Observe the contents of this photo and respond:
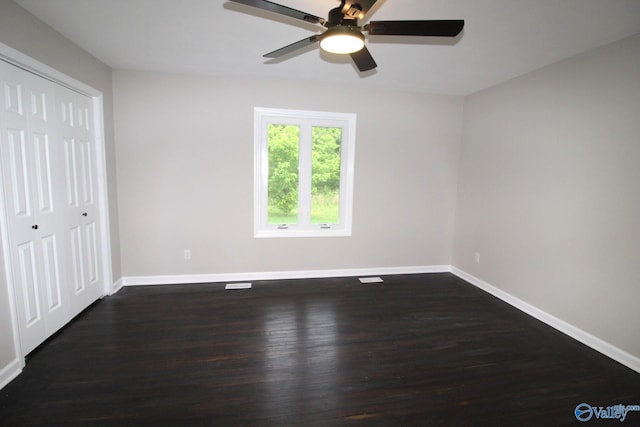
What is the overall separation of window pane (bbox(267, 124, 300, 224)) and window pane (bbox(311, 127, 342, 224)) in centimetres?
24

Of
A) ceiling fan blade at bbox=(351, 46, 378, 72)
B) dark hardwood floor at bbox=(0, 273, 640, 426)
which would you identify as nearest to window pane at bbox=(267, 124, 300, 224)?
dark hardwood floor at bbox=(0, 273, 640, 426)

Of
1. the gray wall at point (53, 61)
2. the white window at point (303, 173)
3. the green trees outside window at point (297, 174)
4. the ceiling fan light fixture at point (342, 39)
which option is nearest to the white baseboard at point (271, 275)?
the gray wall at point (53, 61)

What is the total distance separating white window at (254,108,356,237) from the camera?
3.78m

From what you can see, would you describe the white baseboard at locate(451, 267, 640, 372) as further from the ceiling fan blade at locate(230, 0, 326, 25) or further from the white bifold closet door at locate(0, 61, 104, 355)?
the white bifold closet door at locate(0, 61, 104, 355)

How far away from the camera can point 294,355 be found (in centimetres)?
234

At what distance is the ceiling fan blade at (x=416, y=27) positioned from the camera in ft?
5.27

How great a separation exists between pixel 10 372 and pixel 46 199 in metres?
1.26

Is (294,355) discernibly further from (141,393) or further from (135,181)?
(135,181)

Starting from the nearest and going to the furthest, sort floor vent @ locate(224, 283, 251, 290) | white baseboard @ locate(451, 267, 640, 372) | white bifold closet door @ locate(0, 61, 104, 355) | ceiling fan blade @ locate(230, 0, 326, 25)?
ceiling fan blade @ locate(230, 0, 326, 25), white bifold closet door @ locate(0, 61, 104, 355), white baseboard @ locate(451, 267, 640, 372), floor vent @ locate(224, 283, 251, 290)

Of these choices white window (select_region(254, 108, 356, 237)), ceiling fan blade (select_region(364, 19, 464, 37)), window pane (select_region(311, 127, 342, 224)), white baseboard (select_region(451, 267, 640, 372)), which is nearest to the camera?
ceiling fan blade (select_region(364, 19, 464, 37))

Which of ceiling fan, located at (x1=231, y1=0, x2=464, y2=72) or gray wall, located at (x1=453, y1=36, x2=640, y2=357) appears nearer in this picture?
ceiling fan, located at (x1=231, y1=0, x2=464, y2=72)

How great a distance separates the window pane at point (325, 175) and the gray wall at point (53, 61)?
7.61 ft

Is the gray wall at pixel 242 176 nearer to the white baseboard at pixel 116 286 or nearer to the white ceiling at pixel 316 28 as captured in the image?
the white baseboard at pixel 116 286

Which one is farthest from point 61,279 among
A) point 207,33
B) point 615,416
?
point 615,416
